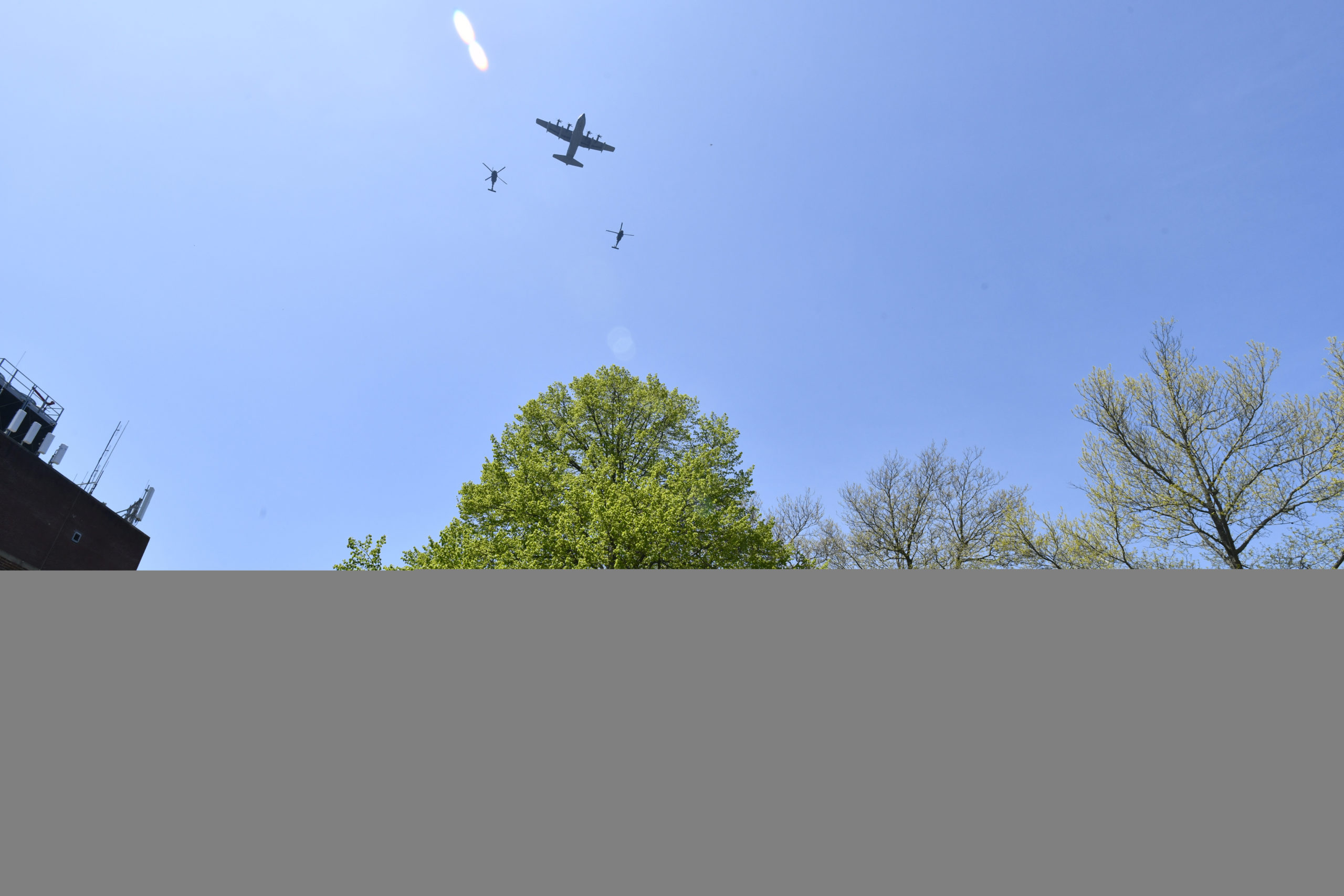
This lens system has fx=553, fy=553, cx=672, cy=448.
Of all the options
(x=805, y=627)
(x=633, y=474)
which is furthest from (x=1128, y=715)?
(x=633, y=474)

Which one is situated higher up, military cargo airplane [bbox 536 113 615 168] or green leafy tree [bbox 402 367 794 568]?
military cargo airplane [bbox 536 113 615 168]

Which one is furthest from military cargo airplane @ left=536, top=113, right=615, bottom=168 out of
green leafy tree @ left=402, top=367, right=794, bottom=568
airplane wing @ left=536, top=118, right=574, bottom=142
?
green leafy tree @ left=402, top=367, right=794, bottom=568

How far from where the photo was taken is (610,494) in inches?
481

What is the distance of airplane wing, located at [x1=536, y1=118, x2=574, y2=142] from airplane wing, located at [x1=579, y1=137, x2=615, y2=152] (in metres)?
0.58

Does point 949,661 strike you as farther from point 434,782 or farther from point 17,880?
point 17,880

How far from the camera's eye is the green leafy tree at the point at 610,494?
11484 millimetres

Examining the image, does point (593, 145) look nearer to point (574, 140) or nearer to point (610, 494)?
point (574, 140)

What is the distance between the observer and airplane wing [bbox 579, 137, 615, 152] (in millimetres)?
30031

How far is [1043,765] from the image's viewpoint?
234 cm

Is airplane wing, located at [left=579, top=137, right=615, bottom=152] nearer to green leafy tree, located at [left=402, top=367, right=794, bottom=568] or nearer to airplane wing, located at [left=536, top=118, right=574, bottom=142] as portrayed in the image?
airplane wing, located at [left=536, top=118, right=574, bottom=142]

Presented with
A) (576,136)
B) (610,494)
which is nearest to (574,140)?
(576,136)

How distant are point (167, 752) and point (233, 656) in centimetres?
49

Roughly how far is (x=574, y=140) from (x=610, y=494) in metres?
25.2

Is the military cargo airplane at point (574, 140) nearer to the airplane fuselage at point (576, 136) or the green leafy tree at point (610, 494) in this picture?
the airplane fuselage at point (576, 136)
